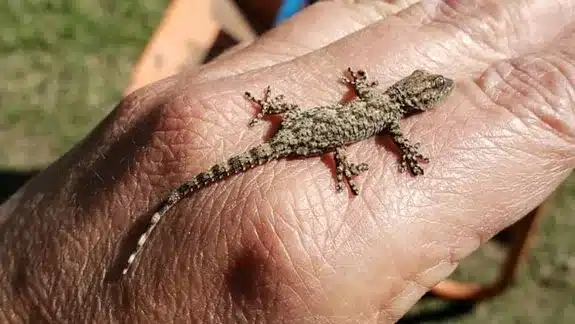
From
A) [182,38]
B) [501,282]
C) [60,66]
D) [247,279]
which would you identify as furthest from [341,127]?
[60,66]

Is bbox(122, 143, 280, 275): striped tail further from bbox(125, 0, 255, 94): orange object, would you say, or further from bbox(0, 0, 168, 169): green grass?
bbox(0, 0, 168, 169): green grass

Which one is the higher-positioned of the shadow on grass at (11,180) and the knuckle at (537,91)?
the shadow on grass at (11,180)

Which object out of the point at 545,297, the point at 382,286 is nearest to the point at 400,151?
the point at 382,286

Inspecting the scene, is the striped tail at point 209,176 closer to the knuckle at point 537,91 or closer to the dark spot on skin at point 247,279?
the dark spot on skin at point 247,279

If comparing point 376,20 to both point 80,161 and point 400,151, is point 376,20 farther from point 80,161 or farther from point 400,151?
point 80,161

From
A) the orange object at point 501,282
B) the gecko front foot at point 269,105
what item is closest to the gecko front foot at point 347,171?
the gecko front foot at point 269,105

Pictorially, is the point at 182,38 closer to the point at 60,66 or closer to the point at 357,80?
the point at 357,80
